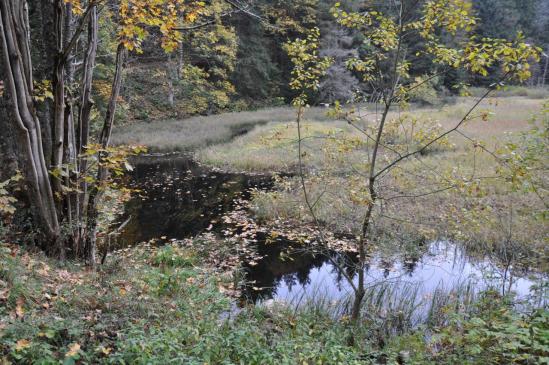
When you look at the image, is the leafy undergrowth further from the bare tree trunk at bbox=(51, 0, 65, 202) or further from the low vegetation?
the low vegetation

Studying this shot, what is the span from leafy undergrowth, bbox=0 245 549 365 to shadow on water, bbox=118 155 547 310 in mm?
1200

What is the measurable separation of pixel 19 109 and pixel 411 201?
408 inches

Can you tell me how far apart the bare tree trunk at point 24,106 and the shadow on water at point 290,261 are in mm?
3408

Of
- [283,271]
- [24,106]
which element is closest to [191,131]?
[283,271]

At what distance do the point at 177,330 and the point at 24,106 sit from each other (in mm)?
3523

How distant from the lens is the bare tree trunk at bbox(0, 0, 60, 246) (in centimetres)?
501

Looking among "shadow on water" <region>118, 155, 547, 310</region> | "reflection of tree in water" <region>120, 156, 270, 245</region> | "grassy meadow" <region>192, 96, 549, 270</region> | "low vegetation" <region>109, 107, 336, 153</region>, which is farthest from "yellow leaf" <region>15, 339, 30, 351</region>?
Answer: "low vegetation" <region>109, 107, 336, 153</region>

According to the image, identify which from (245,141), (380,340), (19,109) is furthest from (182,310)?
(245,141)

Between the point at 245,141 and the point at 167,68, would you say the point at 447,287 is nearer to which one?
the point at 245,141

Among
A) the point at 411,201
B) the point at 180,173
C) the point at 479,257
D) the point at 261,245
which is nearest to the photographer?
the point at 479,257

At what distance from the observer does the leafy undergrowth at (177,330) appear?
3.61 metres

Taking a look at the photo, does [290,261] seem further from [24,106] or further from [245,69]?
[245,69]

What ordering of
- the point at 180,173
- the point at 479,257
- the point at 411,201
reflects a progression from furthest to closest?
the point at 180,173, the point at 411,201, the point at 479,257

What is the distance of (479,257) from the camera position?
30.1ft
